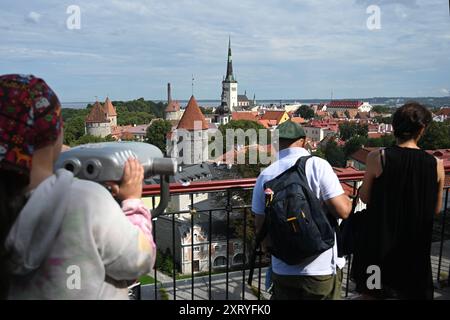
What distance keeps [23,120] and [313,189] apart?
5.43ft

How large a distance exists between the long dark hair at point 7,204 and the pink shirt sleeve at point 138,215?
1.10 ft

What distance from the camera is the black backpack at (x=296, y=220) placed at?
7.32 feet

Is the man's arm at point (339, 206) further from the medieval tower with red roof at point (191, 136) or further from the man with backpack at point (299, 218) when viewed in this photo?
the medieval tower with red roof at point (191, 136)

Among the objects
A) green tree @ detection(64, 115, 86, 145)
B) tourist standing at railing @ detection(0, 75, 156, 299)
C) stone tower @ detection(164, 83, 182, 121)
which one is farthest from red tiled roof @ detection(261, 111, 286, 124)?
tourist standing at railing @ detection(0, 75, 156, 299)

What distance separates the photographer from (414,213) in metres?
2.37

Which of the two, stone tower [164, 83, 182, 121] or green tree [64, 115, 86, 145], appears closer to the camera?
green tree [64, 115, 86, 145]

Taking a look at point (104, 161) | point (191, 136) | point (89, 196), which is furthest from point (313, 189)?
point (191, 136)

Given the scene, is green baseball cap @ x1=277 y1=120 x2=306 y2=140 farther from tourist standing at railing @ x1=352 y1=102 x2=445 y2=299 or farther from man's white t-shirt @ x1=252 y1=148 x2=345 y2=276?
tourist standing at railing @ x1=352 y1=102 x2=445 y2=299

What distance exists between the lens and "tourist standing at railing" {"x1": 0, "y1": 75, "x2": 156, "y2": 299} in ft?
3.87

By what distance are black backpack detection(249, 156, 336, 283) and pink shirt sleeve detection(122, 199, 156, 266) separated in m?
1.01

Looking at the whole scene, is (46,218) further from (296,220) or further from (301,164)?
(301,164)

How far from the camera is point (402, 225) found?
7.84ft
